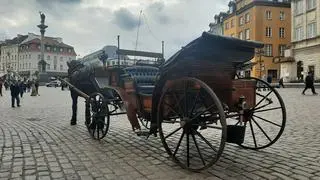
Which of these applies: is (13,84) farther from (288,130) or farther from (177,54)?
(177,54)

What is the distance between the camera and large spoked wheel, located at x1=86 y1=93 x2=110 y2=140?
8211mm

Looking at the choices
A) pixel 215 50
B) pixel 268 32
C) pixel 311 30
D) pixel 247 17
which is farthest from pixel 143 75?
pixel 247 17

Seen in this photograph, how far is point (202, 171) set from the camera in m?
5.50

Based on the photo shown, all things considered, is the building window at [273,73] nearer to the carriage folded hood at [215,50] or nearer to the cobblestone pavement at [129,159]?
the cobblestone pavement at [129,159]

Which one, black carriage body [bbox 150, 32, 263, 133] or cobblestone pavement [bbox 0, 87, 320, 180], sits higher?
black carriage body [bbox 150, 32, 263, 133]

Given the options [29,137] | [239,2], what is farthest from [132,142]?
[239,2]

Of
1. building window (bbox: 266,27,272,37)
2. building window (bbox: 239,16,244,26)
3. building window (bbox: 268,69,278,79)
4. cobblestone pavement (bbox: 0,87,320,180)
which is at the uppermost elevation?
building window (bbox: 239,16,244,26)

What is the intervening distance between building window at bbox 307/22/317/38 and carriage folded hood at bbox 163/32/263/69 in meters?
49.6

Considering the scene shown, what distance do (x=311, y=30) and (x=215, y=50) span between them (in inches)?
2013

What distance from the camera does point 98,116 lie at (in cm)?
839

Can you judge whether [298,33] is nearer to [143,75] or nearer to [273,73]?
[273,73]

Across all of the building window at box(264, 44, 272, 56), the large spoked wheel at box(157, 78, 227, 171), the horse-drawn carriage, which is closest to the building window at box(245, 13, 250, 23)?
the building window at box(264, 44, 272, 56)

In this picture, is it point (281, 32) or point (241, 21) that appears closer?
point (281, 32)

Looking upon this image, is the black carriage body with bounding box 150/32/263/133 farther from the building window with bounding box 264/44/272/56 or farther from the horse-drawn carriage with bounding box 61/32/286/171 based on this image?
the building window with bounding box 264/44/272/56
